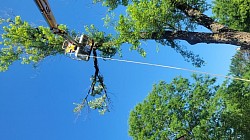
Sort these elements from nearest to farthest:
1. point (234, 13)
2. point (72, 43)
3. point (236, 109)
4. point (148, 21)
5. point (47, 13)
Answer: point (47, 13) < point (72, 43) < point (148, 21) < point (234, 13) < point (236, 109)

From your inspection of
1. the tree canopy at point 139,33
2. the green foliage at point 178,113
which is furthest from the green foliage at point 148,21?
the green foliage at point 178,113

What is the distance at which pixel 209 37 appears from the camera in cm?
1487

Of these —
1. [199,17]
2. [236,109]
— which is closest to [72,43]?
[199,17]

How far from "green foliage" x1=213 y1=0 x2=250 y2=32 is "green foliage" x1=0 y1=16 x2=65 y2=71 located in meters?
10.8

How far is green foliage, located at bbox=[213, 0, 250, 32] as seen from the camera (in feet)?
65.3

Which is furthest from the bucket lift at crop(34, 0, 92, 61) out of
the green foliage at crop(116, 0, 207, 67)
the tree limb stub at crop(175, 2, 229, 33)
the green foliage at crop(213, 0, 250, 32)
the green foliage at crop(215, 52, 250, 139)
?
the green foliage at crop(215, 52, 250, 139)

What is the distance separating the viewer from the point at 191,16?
1593cm

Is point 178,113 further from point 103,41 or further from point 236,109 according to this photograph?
point 103,41

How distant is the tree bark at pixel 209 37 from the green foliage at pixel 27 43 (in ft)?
14.6

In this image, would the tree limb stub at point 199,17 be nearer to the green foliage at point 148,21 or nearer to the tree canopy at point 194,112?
the green foliage at point 148,21

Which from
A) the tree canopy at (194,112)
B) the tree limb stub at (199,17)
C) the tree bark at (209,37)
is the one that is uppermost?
the tree limb stub at (199,17)

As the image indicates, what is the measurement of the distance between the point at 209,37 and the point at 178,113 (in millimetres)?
9591

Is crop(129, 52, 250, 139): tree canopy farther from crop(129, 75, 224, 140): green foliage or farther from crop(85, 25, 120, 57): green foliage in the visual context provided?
crop(85, 25, 120, 57): green foliage

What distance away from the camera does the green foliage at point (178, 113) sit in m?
21.9
